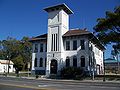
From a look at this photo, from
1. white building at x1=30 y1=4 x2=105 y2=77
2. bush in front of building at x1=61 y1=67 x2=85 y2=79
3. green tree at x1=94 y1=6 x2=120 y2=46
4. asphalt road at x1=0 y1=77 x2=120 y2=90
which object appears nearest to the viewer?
asphalt road at x1=0 y1=77 x2=120 y2=90

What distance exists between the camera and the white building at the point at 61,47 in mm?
44500

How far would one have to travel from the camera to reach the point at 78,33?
4553cm

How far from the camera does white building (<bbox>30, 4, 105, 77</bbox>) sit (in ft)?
146

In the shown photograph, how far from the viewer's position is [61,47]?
4625cm

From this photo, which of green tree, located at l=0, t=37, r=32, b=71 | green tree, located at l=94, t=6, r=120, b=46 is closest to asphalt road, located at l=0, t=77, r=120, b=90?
green tree, located at l=94, t=6, r=120, b=46

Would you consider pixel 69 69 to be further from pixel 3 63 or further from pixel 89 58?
pixel 3 63

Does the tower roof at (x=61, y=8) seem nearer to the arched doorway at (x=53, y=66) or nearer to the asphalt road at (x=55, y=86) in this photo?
the arched doorway at (x=53, y=66)

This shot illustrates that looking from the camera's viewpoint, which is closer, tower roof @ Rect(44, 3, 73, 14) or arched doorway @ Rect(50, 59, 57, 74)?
arched doorway @ Rect(50, 59, 57, 74)

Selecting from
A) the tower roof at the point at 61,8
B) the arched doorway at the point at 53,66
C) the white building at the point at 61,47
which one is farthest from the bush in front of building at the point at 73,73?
the tower roof at the point at 61,8

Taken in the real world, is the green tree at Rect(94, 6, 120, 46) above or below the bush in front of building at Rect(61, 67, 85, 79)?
above

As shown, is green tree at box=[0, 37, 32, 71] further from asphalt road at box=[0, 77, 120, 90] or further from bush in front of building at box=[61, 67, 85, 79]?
asphalt road at box=[0, 77, 120, 90]

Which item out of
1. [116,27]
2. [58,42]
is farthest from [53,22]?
[116,27]

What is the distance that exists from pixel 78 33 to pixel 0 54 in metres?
62.2

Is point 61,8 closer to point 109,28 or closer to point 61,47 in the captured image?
point 61,47
